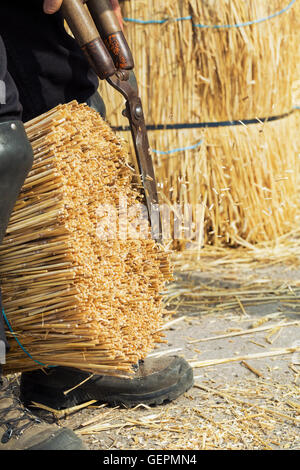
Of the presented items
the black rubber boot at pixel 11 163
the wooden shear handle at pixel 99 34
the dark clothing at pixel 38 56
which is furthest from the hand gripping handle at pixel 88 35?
the black rubber boot at pixel 11 163

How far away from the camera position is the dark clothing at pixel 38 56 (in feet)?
4.53

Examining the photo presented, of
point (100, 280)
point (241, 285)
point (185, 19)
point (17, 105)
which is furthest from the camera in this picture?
point (185, 19)

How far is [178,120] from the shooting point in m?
2.68

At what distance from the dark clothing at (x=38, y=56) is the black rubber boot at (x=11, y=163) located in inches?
9.6

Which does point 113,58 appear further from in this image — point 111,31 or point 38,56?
point 38,56

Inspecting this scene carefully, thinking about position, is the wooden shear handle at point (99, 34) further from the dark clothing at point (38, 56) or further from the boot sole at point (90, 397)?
the boot sole at point (90, 397)

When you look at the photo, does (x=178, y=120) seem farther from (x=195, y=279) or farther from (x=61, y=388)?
(x=61, y=388)

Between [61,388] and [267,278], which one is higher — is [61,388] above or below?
above

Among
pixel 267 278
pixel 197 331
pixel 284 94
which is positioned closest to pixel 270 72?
pixel 284 94

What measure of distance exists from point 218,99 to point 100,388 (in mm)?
1558

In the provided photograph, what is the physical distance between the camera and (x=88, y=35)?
1331 mm

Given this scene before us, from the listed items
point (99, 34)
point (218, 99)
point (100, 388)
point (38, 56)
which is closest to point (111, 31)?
point (99, 34)

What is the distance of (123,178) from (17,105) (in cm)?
35
